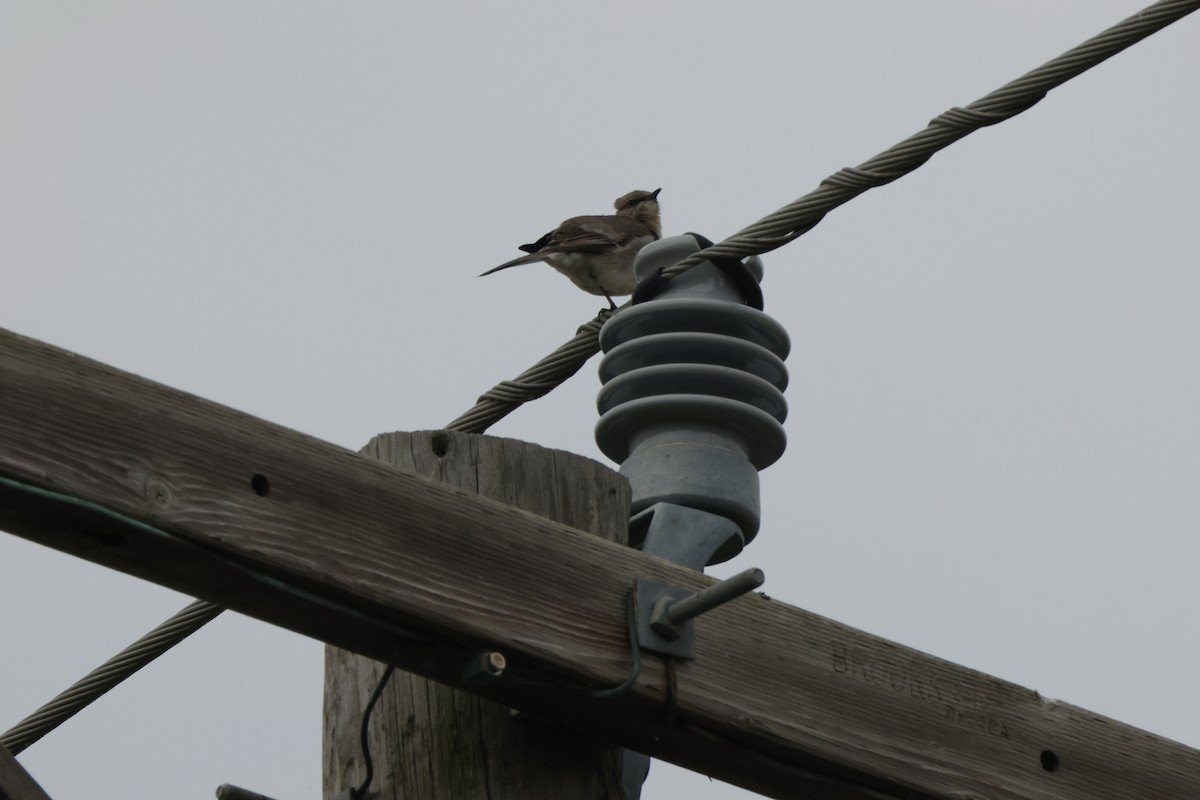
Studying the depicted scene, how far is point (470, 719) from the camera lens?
3.24m

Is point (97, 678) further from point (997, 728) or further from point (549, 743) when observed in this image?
point (997, 728)

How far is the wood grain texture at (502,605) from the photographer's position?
8.80ft

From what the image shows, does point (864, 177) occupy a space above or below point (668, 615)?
above

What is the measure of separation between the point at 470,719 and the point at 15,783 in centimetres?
88

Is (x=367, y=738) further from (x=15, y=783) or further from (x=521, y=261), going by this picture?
(x=521, y=261)

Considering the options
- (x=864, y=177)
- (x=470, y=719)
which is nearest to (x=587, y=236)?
(x=864, y=177)

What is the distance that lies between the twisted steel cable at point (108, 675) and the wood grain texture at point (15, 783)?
2014 millimetres

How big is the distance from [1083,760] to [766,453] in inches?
38.3

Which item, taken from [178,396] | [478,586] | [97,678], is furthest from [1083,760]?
[97,678]

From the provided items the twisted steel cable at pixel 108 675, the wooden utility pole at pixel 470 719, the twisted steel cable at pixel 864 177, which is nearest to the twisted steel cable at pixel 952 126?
the twisted steel cable at pixel 864 177

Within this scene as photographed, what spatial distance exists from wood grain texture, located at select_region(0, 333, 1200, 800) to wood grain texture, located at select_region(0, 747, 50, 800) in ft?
1.10

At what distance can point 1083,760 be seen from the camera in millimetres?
3559

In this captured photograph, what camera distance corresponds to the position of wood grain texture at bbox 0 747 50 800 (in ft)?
8.66

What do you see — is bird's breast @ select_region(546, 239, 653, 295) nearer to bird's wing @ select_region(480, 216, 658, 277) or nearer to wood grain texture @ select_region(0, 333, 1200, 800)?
bird's wing @ select_region(480, 216, 658, 277)
